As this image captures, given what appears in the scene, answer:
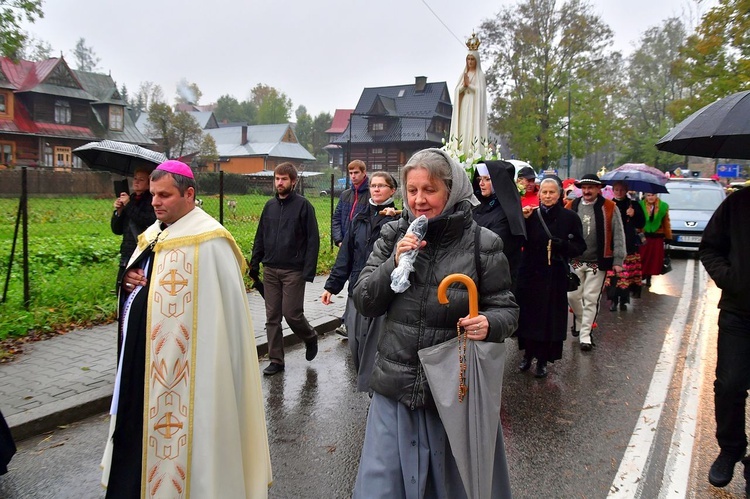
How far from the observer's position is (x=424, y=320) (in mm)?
2689

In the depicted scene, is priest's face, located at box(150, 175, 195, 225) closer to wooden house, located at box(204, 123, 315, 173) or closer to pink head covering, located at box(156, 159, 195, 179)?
pink head covering, located at box(156, 159, 195, 179)

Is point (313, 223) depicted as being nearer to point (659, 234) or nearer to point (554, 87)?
point (659, 234)

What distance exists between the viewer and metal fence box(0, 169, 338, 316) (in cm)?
772

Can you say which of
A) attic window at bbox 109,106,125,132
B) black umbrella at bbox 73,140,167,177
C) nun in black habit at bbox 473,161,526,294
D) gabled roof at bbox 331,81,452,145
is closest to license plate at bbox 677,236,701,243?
nun in black habit at bbox 473,161,526,294

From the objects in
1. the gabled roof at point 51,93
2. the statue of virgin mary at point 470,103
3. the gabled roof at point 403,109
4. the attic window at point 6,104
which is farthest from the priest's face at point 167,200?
the gabled roof at point 403,109

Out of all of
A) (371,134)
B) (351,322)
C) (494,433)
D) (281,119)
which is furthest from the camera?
(281,119)

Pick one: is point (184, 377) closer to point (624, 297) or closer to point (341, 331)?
point (341, 331)

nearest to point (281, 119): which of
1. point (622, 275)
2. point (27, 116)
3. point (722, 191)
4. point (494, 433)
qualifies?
point (27, 116)

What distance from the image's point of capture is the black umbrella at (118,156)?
4598 millimetres

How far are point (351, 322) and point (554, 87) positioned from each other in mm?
32934

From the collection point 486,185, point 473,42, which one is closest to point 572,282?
point 486,185

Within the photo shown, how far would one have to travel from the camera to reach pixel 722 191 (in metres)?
18.6

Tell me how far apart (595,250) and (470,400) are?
586 cm

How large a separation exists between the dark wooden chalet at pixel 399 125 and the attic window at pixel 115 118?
17.7 meters
